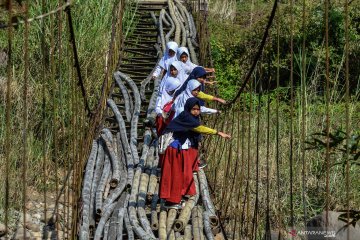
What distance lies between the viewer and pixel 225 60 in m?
10.9

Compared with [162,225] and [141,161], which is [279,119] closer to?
[141,161]

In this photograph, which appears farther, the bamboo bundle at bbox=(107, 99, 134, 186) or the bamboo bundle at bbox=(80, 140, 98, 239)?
the bamboo bundle at bbox=(107, 99, 134, 186)

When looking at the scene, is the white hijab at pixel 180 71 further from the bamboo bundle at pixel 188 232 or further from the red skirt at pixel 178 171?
the bamboo bundle at pixel 188 232

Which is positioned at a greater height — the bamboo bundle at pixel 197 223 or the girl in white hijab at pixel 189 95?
the girl in white hijab at pixel 189 95

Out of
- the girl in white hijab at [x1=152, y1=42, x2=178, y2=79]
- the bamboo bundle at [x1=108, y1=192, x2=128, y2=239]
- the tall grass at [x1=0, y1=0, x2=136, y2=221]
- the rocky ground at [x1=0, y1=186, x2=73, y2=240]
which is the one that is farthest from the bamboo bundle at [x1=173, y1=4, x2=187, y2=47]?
the bamboo bundle at [x1=108, y1=192, x2=128, y2=239]

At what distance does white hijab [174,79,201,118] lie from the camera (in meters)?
5.87

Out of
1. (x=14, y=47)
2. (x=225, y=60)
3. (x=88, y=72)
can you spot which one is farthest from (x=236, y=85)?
(x=14, y=47)

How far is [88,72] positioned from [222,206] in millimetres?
3296

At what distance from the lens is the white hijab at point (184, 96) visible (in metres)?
5.87

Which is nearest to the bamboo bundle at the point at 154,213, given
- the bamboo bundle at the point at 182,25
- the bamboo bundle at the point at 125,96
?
the bamboo bundle at the point at 125,96

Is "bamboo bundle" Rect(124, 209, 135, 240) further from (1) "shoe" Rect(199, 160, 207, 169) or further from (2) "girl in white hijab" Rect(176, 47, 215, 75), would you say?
(2) "girl in white hijab" Rect(176, 47, 215, 75)

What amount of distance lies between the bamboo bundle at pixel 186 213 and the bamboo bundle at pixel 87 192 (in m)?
0.54

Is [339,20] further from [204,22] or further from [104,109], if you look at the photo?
[104,109]

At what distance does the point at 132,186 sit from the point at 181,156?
1.36ft
